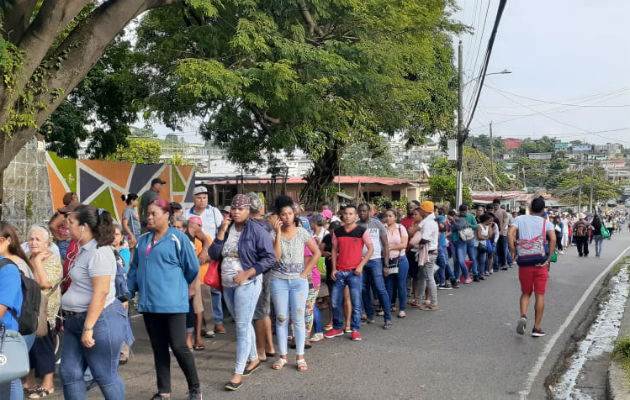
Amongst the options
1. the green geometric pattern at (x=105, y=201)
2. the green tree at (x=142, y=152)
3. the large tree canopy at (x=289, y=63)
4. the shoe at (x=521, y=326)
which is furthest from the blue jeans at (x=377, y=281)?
the green tree at (x=142, y=152)

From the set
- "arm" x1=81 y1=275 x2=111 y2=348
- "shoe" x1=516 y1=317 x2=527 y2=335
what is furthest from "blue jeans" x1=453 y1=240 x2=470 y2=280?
"arm" x1=81 y1=275 x2=111 y2=348

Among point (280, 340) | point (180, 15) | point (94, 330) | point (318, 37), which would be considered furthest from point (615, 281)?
point (94, 330)

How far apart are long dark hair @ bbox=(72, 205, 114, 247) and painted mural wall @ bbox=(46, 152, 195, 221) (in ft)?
25.2

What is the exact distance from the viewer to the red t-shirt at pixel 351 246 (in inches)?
320

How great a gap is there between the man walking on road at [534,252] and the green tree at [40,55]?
698 cm

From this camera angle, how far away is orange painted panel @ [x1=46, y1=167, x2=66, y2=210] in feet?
38.4

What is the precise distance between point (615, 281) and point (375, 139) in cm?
853

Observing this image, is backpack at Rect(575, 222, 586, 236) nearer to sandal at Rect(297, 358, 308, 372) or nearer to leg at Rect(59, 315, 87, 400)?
sandal at Rect(297, 358, 308, 372)

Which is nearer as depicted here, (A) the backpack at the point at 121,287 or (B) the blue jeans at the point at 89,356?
(B) the blue jeans at the point at 89,356

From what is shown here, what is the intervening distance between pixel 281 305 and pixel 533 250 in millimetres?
3664

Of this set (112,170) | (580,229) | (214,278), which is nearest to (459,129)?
(580,229)

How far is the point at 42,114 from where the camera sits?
9.84 meters

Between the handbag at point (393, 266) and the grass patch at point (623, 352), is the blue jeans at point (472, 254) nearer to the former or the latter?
the handbag at point (393, 266)

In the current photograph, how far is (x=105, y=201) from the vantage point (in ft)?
44.0
